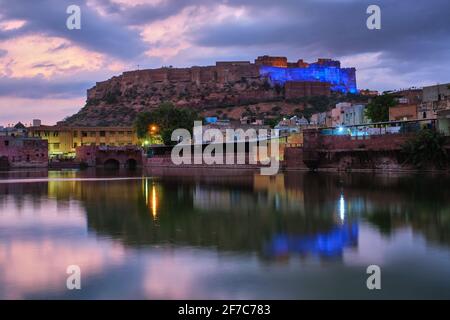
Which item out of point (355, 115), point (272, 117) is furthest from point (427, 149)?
point (272, 117)

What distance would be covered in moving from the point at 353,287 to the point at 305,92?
11384 centimetres

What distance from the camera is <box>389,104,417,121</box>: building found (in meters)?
52.6

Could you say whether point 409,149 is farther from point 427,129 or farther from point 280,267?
point 280,267

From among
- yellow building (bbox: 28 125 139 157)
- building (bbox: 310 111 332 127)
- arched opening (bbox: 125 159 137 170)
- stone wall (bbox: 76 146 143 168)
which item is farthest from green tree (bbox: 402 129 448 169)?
yellow building (bbox: 28 125 139 157)

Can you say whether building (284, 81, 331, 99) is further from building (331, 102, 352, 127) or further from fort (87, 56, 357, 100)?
building (331, 102, 352, 127)

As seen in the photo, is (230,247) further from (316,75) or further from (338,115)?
(316,75)

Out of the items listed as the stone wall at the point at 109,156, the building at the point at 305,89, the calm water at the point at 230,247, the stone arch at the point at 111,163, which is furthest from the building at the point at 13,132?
the calm water at the point at 230,247

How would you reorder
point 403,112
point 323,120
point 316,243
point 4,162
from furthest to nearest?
1. point 4,162
2. point 323,120
3. point 403,112
4. point 316,243

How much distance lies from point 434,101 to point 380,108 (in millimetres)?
8867

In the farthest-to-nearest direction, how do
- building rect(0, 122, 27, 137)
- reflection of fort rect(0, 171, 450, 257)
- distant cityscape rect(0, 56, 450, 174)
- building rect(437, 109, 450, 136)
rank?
building rect(0, 122, 27, 137) → distant cityscape rect(0, 56, 450, 174) → building rect(437, 109, 450, 136) → reflection of fort rect(0, 171, 450, 257)

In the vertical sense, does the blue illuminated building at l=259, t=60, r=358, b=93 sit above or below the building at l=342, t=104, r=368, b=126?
above

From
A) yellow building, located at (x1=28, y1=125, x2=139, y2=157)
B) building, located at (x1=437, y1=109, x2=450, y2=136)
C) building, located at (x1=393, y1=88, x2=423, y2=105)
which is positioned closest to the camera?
building, located at (x1=437, y1=109, x2=450, y2=136)

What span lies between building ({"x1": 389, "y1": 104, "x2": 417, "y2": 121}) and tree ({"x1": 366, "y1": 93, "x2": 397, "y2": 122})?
230cm

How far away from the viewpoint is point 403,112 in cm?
5403
